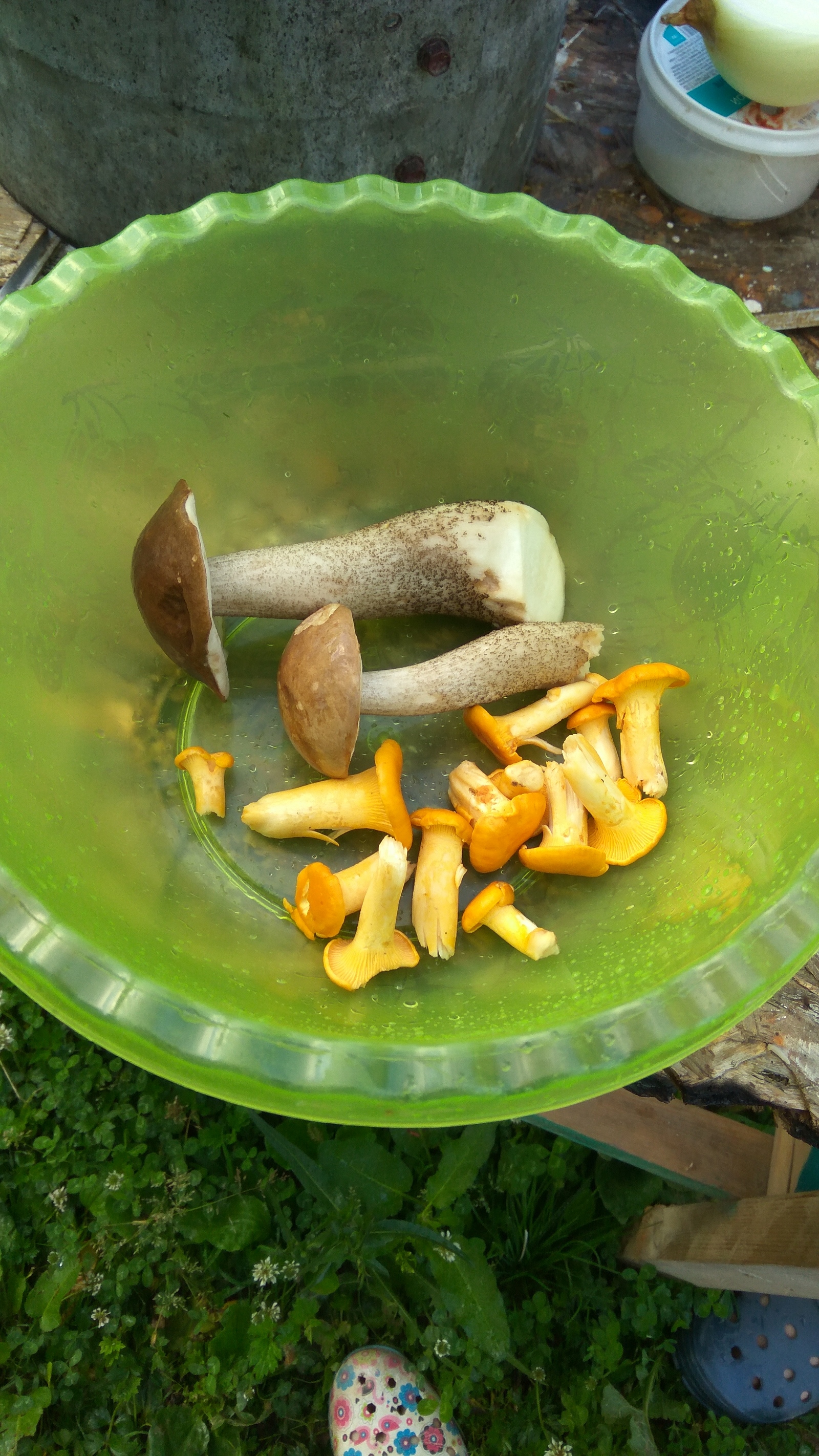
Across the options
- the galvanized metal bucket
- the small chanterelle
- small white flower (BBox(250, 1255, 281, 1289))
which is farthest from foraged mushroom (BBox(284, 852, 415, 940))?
the galvanized metal bucket

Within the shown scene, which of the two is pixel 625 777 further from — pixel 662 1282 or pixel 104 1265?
pixel 104 1265

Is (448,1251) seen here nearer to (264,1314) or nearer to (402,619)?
(264,1314)

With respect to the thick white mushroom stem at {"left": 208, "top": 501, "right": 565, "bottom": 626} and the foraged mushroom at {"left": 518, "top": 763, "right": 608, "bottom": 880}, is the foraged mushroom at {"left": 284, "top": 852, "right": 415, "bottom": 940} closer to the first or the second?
the foraged mushroom at {"left": 518, "top": 763, "right": 608, "bottom": 880}

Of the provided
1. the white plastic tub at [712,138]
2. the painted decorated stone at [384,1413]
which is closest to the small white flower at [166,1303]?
the painted decorated stone at [384,1413]

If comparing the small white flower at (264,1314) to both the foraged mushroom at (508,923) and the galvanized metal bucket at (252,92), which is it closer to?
the foraged mushroom at (508,923)

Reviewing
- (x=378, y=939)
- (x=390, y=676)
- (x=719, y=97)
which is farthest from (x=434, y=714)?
(x=719, y=97)

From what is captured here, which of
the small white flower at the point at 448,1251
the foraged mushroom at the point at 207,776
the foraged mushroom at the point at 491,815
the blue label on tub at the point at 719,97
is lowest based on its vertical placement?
the small white flower at the point at 448,1251
